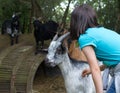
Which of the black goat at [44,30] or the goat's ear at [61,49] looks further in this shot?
the black goat at [44,30]

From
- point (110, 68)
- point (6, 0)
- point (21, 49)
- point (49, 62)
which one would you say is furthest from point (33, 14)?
point (110, 68)

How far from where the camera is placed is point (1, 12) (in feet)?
83.6

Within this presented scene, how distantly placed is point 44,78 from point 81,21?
1318 cm

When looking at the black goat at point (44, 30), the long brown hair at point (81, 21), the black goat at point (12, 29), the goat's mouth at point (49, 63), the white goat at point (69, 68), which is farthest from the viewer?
the black goat at point (12, 29)

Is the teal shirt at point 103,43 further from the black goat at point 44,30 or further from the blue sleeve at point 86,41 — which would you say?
the black goat at point 44,30

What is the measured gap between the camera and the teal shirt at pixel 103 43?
10.9 feet

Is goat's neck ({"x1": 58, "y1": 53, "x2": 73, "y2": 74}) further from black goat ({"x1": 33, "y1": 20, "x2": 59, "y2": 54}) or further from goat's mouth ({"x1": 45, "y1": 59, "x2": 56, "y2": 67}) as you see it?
black goat ({"x1": 33, "y1": 20, "x2": 59, "y2": 54})

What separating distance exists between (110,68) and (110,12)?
60.1ft

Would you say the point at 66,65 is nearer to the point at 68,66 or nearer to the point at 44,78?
the point at 68,66

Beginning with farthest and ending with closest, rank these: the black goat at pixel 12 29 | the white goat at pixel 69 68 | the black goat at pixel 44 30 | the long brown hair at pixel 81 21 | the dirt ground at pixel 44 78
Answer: the black goat at pixel 12 29 → the black goat at pixel 44 30 → the dirt ground at pixel 44 78 → the white goat at pixel 69 68 → the long brown hair at pixel 81 21

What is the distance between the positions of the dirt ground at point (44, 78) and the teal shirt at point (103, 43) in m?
10.3

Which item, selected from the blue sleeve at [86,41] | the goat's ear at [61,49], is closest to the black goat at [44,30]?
the goat's ear at [61,49]

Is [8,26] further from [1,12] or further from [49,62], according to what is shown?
[49,62]

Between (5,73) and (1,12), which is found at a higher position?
(1,12)
